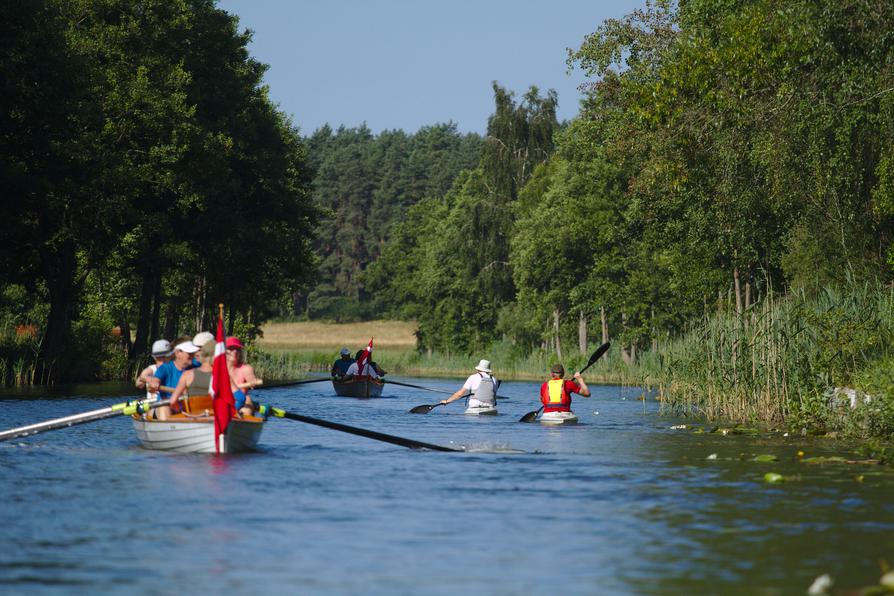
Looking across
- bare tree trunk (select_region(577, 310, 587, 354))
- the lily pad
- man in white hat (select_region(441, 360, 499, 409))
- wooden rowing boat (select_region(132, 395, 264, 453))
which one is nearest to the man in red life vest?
man in white hat (select_region(441, 360, 499, 409))

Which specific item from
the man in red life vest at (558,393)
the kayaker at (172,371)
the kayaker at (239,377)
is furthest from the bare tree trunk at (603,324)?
the kayaker at (172,371)

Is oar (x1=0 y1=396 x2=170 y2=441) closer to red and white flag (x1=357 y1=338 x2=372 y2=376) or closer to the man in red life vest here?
the man in red life vest

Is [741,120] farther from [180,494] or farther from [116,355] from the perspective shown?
[116,355]

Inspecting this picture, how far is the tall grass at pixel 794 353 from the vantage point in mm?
24906

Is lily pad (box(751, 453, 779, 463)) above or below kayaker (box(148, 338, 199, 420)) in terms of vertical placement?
below

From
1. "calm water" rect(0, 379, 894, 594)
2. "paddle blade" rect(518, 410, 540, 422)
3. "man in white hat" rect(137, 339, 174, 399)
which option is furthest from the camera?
"paddle blade" rect(518, 410, 540, 422)

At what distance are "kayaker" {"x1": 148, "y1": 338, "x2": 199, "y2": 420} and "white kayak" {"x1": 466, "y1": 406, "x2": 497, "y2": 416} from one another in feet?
39.5

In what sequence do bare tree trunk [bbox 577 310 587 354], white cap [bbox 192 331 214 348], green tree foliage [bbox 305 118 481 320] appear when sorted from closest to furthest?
white cap [bbox 192 331 214 348]
bare tree trunk [bbox 577 310 587 354]
green tree foliage [bbox 305 118 481 320]

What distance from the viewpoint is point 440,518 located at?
1496 cm

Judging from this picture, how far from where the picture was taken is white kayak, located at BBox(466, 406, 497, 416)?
3328 centimetres

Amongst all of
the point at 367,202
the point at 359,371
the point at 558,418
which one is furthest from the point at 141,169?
the point at 367,202

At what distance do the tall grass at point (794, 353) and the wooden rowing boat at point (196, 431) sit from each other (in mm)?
10372

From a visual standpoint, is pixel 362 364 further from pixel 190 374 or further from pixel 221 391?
pixel 221 391

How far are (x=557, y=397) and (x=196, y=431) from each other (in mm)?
11054
